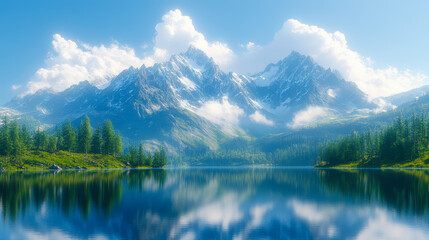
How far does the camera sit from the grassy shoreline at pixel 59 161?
142 m

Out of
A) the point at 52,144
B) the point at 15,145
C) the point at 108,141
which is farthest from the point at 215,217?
the point at 108,141

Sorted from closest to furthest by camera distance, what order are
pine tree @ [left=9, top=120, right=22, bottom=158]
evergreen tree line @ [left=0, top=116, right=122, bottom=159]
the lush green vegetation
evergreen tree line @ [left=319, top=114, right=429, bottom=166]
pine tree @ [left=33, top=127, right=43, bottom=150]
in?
pine tree @ [left=9, top=120, right=22, bottom=158], the lush green vegetation, evergreen tree line @ [left=0, top=116, right=122, bottom=159], evergreen tree line @ [left=319, top=114, right=429, bottom=166], pine tree @ [left=33, top=127, right=43, bottom=150]

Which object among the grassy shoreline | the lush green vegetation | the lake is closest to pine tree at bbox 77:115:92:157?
the lush green vegetation

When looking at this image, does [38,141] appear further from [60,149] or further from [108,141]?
[108,141]

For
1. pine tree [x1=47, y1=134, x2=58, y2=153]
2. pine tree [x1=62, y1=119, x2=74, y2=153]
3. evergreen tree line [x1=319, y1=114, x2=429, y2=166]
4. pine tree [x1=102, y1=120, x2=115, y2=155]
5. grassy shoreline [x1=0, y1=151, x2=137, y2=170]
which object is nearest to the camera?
grassy shoreline [x1=0, y1=151, x2=137, y2=170]

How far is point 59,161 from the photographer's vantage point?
15325 centimetres

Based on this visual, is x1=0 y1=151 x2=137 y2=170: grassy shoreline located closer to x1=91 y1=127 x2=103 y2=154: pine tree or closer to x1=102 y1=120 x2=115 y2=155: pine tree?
x1=102 y1=120 x2=115 y2=155: pine tree

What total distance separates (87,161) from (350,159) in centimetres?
15761

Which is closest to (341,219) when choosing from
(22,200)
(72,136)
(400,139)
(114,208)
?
(114,208)

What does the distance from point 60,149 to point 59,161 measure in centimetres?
2779

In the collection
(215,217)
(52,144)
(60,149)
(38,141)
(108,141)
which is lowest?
(215,217)

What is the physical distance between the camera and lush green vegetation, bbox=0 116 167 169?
143500mm

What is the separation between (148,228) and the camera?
29672mm

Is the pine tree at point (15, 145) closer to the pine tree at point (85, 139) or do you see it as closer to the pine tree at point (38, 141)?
the pine tree at point (38, 141)
